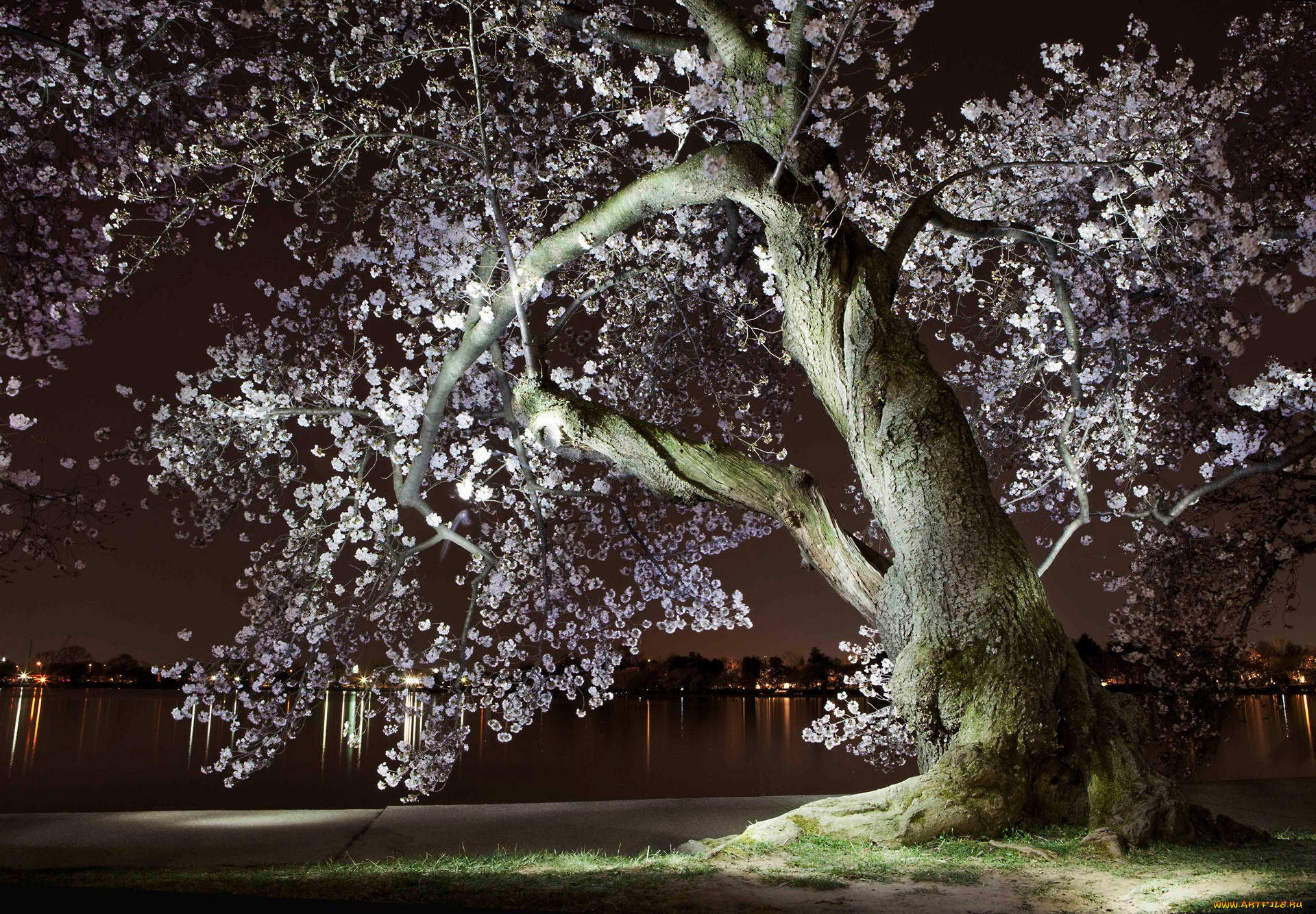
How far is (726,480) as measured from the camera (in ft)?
23.4

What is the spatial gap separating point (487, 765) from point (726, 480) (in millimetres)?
26750

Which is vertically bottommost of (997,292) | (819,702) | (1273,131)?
(819,702)

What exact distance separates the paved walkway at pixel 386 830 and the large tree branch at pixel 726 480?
282 cm

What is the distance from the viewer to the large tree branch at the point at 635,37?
29.3ft

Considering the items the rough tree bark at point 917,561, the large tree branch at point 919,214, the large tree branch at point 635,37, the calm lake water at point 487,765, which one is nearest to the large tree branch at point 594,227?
the rough tree bark at point 917,561

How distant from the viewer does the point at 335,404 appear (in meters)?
9.61

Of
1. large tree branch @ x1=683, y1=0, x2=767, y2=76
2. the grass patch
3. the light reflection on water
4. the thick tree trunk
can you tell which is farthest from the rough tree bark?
the light reflection on water

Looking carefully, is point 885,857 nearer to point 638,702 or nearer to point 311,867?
point 311,867

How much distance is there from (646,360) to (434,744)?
17.1ft

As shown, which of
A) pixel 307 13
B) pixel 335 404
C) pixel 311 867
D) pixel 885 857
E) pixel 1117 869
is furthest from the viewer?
pixel 335 404

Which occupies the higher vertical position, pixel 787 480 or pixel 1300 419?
pixel 1300 419

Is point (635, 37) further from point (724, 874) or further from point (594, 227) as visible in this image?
point (724, 874)

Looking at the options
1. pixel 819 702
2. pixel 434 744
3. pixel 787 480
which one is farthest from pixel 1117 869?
pixel 819 702

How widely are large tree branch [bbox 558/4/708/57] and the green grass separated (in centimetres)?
726
